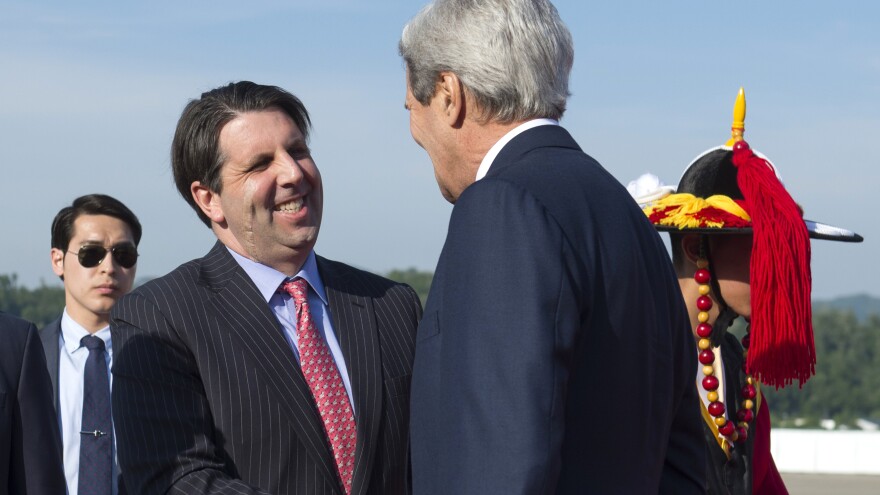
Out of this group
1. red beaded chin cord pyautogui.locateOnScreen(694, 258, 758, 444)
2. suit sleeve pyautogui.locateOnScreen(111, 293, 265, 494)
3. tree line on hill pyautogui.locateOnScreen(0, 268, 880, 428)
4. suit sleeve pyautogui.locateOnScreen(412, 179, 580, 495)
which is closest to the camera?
suit sleeve pyautogui.locateOnScreen(412, 179, 580, 495)

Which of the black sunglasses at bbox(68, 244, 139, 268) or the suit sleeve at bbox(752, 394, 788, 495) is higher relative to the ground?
the black sunglasses at bbox(68, 244, 139, 268)

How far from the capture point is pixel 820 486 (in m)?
16.8

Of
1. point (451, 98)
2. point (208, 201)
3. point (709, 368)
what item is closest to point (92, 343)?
point (208, 201)

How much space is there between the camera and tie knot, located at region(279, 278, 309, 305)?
345cm

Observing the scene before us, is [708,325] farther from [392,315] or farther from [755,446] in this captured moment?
[392,315]

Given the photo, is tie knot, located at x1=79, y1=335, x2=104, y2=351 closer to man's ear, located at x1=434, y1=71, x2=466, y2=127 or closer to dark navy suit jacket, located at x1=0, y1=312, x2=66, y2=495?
dark navy suit jacket, located at x1=0, y1=312, x2=66, y2=495

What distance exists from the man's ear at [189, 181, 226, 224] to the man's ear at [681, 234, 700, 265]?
60.5 inches

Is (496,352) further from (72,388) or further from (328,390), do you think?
(72,388)

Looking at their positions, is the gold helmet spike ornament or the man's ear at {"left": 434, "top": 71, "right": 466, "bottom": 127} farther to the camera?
the gold helmet spike ornament

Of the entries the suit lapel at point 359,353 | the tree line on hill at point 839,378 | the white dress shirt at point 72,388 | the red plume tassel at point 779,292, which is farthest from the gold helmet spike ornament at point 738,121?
the tree line on hill at point 839,378

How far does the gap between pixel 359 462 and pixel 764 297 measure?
1435 mm

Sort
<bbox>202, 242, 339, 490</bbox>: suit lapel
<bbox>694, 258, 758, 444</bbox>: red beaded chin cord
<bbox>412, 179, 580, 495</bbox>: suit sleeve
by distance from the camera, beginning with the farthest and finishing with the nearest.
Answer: <bbox>694, 258, 758, 444</bbox>: red beaded chin cord < <bbox>202, 242, 339, 490</bbox>: suit lapel < <bbox>412, 179, 580, 495</bbox>: suit sleeve

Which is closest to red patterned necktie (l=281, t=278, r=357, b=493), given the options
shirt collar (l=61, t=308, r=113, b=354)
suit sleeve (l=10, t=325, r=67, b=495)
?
suit sleeve (l=10, t=325, r=67, b=495)

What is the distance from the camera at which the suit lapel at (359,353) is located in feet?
10.6
